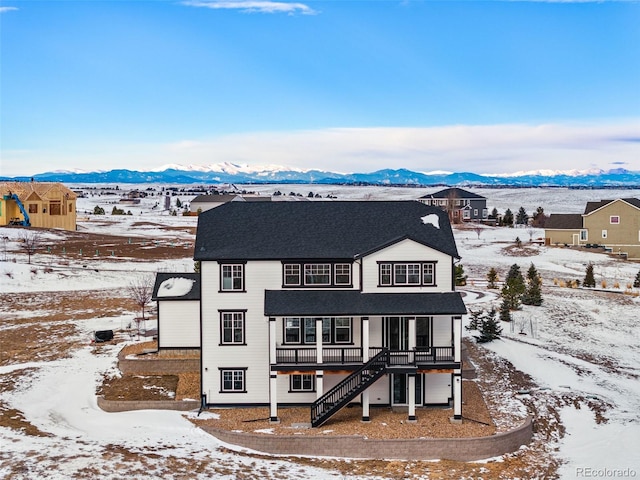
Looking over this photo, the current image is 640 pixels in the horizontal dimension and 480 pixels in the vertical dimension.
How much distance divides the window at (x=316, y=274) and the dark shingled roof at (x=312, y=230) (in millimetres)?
512

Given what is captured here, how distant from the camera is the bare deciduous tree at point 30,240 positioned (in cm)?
7322

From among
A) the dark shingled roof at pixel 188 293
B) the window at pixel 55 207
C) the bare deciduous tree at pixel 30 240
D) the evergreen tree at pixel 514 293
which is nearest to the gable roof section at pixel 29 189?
the window at pixel 55 207

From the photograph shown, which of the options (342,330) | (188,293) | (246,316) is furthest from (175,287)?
(342,330)

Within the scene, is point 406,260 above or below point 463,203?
below

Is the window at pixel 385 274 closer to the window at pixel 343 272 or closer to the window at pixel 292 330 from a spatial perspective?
the window at pixel 343 272

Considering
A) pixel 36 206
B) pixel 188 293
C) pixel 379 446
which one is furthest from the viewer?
pixel 36 206

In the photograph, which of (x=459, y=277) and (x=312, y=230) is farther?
(x=459, y=277)

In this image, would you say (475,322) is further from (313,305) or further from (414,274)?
(313,305)

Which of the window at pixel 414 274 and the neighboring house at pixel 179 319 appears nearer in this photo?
the window at pixel 414 274

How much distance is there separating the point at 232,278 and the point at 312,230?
13.9ft

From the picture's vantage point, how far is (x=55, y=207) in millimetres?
97250

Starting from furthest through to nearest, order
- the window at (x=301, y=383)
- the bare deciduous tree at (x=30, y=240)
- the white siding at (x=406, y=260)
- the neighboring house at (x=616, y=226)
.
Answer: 1. the neighboring house at (x=616, y=226)
2. the bare deciduous tree at (x=30, y=240)
3. the window at (x=301, y=383)
4. the white siding at (x=406, y=260)

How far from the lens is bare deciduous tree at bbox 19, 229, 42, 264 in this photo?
73.2 metres

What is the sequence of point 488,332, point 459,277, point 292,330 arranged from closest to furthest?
point 292,330, point 488,332, point 459,277
